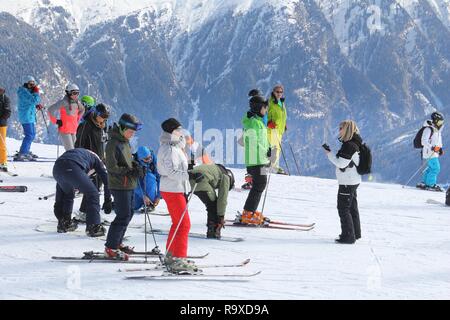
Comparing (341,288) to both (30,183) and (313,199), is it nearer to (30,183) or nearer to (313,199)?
(313,199)

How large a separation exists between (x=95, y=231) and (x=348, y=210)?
319cm

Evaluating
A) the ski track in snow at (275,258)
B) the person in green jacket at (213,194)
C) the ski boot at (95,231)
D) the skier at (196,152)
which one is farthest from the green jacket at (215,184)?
the skier at (196,152)

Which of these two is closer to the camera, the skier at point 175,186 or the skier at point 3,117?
the skier at point 175,186

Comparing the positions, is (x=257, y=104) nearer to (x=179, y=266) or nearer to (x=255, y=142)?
(x=255, y=142)

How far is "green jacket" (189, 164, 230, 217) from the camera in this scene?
29.9 feet

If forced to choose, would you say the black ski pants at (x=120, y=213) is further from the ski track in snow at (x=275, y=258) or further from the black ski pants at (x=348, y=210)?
the black ski pants at (x=348, y=210)

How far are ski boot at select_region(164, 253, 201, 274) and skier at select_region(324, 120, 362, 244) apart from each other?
2.45 metres

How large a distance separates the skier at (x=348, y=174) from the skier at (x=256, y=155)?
50.0 inches

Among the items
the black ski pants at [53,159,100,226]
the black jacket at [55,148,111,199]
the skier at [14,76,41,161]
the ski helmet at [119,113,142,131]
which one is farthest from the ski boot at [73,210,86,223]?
the skier at [14,76,41,161]

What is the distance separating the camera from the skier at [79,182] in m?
8.48

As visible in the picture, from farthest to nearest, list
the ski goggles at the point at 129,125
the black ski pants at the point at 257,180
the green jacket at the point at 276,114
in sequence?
1. the green jacket at the point at 276,114
2. the black ski pants at the point at 257,180
3. the ski goggles at the point at 129,125

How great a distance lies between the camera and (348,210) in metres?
Result: 9.09

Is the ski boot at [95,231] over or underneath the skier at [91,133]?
underneath

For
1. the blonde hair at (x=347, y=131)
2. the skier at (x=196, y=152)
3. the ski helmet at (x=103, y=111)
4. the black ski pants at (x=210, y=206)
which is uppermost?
the ski helmet at (x=103, y=111)
